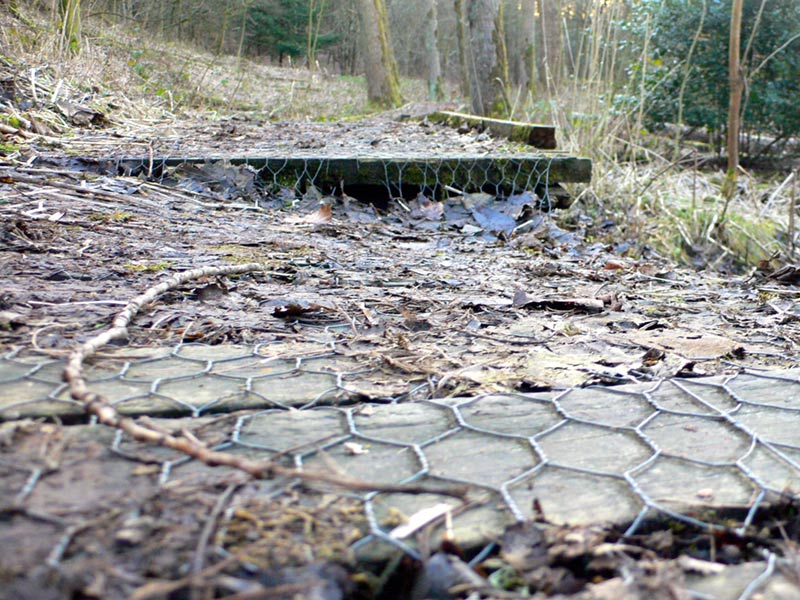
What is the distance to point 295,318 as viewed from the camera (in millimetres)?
1666

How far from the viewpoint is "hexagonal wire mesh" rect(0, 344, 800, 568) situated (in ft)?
2.86

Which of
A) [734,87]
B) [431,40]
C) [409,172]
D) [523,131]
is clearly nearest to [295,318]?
[409,172]

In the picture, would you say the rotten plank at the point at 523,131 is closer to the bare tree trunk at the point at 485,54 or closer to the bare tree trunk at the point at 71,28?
the bare tree trunk at the point at 485,54

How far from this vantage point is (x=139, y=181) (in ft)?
10.4

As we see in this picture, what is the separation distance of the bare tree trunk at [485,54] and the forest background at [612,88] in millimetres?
12

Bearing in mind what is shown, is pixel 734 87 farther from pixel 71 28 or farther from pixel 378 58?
pixel 378 58

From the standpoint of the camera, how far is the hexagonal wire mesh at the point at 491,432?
87 cm

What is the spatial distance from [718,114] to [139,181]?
6649 mm

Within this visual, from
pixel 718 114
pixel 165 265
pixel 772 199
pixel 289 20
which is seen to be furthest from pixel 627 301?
pixel 289 20

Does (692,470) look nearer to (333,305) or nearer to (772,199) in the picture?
(333,305)

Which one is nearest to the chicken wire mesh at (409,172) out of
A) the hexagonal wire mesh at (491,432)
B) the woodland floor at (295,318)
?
the woodland floor at (295,318)

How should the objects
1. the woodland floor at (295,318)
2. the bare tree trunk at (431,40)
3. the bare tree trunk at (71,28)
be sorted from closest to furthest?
the woodland floor at (295,318), the bare tree trunk at (71,28), the bare tree trunk at (431,40)

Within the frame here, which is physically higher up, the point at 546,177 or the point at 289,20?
the point at 289,20

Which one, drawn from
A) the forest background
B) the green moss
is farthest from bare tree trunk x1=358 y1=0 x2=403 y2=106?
the green moss
